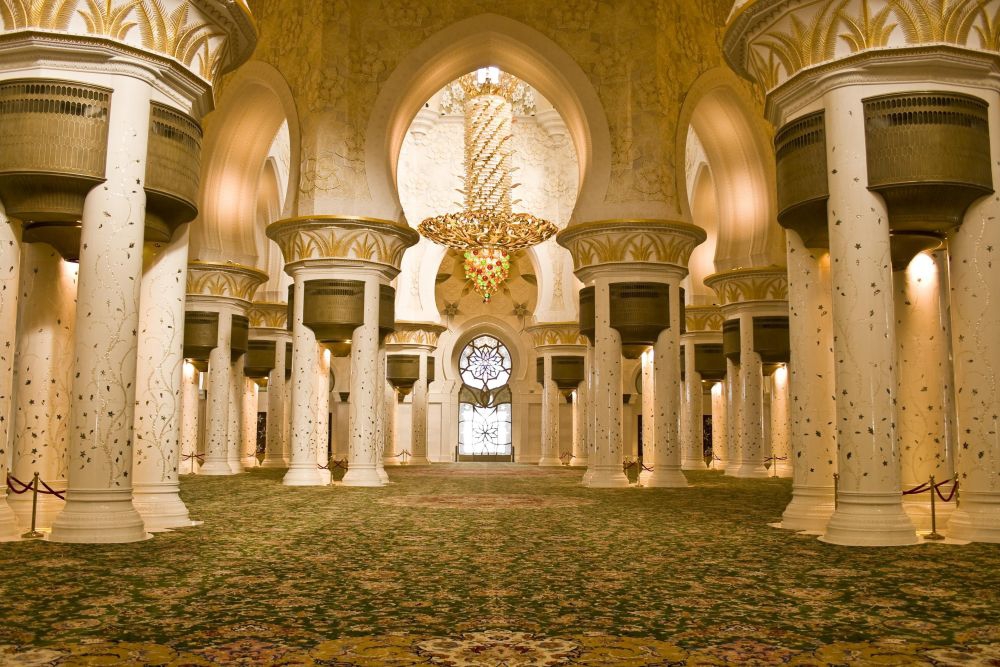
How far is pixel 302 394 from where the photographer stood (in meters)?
11.5

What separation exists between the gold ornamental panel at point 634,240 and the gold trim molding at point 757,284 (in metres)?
2.34

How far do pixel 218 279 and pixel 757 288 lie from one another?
8.28m

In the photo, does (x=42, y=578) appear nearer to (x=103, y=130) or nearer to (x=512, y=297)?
(x=103, y=130)

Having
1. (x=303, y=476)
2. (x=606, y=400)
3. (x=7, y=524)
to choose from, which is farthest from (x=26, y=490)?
(x=606, y=400)

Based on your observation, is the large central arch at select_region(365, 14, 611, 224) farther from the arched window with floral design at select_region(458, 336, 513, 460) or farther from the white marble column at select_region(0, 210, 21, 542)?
the arched window with floral design at select_region(458, 336, 513, 460)

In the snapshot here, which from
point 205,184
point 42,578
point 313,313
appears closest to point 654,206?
point 313,313

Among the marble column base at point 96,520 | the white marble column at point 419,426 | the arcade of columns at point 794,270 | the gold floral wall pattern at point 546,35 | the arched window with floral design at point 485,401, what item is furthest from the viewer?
the arched window with floral design at point 485,401

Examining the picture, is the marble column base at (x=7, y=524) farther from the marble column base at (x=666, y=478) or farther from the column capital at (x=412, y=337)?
the column capital at (x=412, y=337)

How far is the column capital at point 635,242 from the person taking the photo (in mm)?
11266

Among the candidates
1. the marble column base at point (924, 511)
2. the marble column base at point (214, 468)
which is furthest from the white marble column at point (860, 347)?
the marble column base at point (214, 468)

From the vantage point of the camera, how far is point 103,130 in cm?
531

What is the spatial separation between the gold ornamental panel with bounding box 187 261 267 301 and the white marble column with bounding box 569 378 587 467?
9373 mm

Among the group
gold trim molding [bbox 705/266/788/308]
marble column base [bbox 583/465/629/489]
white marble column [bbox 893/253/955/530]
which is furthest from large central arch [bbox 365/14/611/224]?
white marble column [bbox 893/253/955/530]

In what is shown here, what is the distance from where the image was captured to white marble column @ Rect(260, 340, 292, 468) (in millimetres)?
17453
